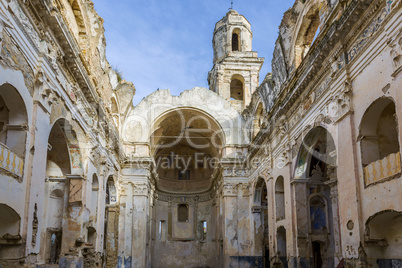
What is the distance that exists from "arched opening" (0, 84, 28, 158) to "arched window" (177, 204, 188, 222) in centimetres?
2353

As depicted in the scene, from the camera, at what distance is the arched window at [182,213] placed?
31.6 meters

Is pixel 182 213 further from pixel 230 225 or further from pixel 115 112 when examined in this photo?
pixel 115 112

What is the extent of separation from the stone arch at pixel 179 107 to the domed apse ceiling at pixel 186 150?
38cm

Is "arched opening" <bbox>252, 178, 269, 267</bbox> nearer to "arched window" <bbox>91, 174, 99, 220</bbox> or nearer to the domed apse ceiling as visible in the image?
the domed apse ceiling

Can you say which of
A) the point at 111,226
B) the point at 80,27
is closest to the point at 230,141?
the point at 111,226

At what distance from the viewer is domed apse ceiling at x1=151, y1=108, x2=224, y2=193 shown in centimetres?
2478

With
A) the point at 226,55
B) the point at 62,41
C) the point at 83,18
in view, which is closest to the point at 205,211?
the point at 226,55

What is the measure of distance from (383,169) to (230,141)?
15057 mm

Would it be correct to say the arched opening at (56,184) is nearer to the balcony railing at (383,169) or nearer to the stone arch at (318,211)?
the stone arch at (318,211)

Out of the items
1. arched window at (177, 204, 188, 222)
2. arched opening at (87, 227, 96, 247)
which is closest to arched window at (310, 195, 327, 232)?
arched opening at (87, 227, 96, 247)

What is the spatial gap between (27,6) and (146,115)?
1474cm

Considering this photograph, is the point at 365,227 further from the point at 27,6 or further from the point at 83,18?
the point at 83,18

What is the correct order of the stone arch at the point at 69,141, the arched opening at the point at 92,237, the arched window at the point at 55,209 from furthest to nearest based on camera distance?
the arched opening at the point at 92,237, the arched window at the point at 55,209, the stone arch at the point at 69,141

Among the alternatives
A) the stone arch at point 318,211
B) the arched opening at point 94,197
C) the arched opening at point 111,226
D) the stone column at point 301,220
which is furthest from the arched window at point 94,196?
the stone arch at point 318,211
